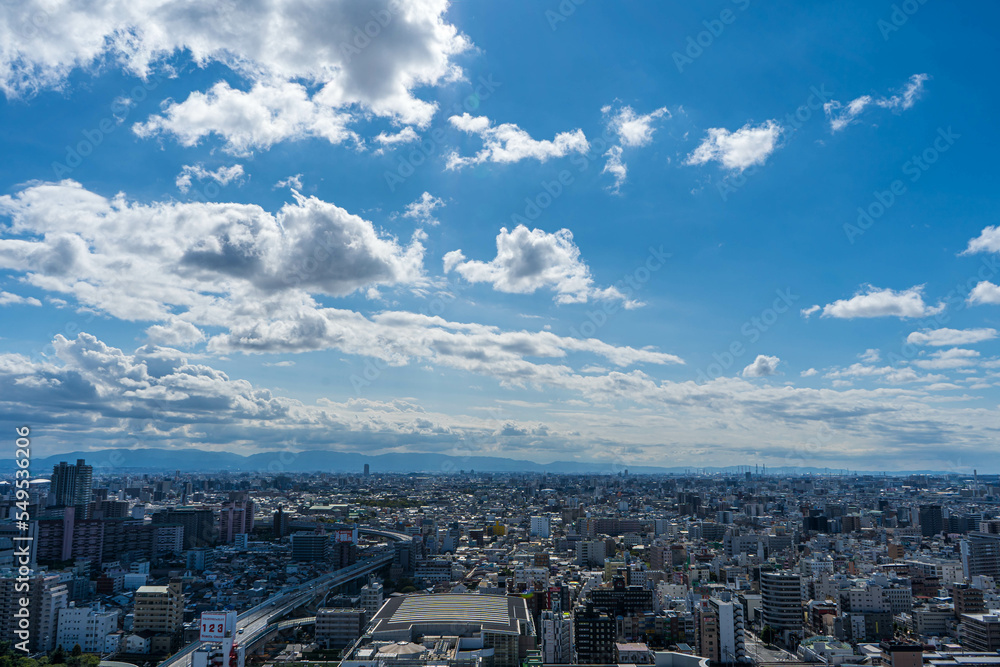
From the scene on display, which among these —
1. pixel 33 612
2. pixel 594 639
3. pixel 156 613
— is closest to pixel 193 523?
pixel 156 613

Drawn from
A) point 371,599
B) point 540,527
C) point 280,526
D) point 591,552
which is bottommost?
point 280,526

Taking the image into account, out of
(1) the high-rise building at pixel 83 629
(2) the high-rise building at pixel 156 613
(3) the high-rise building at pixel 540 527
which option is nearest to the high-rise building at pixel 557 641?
(2) the high-rise building at pixel 156 613

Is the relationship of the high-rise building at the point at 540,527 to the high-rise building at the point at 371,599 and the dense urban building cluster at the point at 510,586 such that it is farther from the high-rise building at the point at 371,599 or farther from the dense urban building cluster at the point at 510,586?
the high-rise building at the point at 371,599

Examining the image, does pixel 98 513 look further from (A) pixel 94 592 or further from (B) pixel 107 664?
(B) pixel 107 664

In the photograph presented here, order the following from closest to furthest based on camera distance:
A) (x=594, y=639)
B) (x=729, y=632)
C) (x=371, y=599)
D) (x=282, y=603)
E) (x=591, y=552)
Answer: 1. (x=729, y=632)
2. (x=594, y=639)
3. (x=371, y=599)
4. (x=282, y=603)
5. (x=591, y=552)

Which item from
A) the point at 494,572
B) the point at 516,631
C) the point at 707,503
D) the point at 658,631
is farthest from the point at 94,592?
the point at 707,503

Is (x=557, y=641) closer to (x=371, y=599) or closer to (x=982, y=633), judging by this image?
(x=371, y=599)
